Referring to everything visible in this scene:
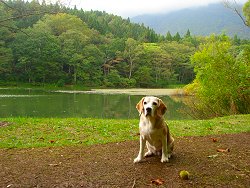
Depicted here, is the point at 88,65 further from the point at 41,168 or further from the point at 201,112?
the point at 41,168

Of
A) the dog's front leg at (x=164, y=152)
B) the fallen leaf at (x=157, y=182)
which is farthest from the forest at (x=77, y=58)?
the fallen leaf at (x=157, y=182)

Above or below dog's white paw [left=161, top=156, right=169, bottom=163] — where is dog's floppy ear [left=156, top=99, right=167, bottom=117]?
above

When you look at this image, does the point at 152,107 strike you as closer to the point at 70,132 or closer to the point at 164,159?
Result: the point at 164,159

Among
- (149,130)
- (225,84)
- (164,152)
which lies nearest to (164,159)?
(164,152)

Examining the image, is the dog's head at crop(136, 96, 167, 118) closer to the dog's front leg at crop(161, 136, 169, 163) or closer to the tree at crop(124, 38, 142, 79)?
the dog's front leg at crop(161, 136, 169, 163)

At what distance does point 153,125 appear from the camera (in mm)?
5367

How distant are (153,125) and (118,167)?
1016 mm

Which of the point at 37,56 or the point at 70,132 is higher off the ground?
the point at 37,56

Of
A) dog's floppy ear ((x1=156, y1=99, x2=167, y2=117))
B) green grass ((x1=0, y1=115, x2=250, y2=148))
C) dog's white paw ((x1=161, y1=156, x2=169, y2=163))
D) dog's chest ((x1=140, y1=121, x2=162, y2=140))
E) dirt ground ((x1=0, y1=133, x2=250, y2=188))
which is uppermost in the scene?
dog's floppy ear ((x1=156, y1=99, x2=167, y2=117))

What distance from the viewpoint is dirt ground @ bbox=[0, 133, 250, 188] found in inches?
193

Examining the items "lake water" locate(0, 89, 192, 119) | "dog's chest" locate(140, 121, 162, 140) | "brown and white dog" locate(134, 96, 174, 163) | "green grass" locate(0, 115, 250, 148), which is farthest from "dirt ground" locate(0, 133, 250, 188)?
"lake water" locate(0, 89, 192, 119)

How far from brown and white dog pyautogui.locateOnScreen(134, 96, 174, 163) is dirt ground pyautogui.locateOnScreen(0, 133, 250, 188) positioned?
0.30m

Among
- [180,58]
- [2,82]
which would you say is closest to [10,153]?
[2,82]

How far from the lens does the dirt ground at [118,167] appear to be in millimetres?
4895
